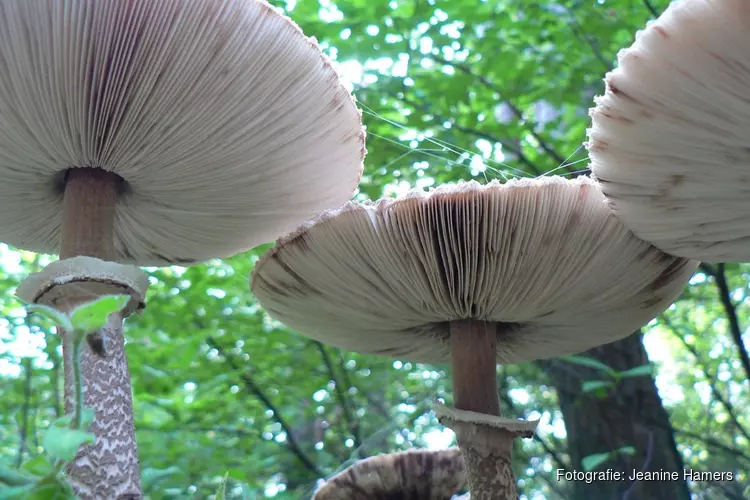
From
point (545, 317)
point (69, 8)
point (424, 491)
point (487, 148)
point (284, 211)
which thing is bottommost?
point (424, 491)

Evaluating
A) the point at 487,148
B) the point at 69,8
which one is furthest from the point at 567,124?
the point at 69,8

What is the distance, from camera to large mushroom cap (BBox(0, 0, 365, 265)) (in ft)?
5.35

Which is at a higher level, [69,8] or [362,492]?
[69,8]

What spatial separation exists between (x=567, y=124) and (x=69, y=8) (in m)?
3.72

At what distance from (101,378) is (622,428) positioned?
3.09 m

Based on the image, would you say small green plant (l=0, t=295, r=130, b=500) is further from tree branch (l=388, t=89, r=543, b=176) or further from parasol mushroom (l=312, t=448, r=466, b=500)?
tree branch (l=388, t=89, r=543, b=176)

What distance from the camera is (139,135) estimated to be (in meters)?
2.02

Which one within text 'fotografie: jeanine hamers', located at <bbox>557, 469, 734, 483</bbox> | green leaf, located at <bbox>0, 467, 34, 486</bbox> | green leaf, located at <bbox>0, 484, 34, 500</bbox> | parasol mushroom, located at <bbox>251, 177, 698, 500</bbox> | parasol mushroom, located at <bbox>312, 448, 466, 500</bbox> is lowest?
text 'fotografie: jeanine hamers', located at <bbox>557, 469, 734, 483</bbox>

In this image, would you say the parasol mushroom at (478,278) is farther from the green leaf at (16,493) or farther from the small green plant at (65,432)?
the green leaf at (16,493)

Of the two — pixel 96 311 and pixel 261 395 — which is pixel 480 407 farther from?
pixel 261 395

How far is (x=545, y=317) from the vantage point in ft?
8.04

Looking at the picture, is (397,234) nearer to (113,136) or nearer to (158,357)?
(113,136)

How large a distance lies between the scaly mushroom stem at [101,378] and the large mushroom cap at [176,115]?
98 mm

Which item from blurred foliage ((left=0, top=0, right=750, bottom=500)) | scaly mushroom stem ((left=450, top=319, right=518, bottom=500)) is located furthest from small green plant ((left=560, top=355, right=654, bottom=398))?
scaly mushroom stem ((left=450, top=319, right=518, bottom=500))
